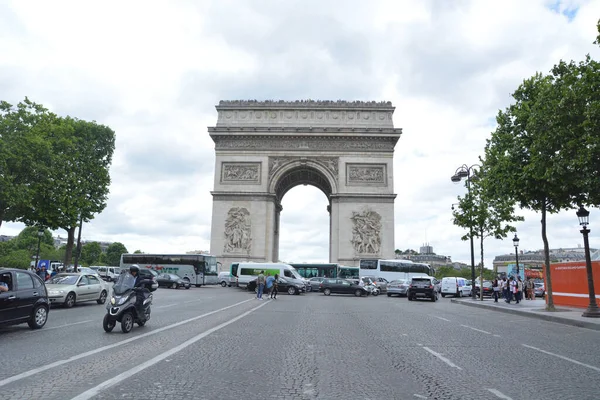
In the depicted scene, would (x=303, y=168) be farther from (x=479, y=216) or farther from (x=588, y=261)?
(x=588, y=261)

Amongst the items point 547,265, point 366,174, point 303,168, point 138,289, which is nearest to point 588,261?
point 547,265

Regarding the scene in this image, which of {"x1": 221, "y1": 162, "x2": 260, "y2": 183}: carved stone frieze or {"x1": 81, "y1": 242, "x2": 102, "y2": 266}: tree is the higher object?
{"x1": 221, "y1": 162, "x2": 260, "y2": 183}: carved stone frieze

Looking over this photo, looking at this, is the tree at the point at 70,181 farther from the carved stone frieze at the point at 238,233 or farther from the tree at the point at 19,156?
the carved stone frieze at the point at 238,233

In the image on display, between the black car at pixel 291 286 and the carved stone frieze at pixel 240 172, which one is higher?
the carved stone frieze at pixel 240 172

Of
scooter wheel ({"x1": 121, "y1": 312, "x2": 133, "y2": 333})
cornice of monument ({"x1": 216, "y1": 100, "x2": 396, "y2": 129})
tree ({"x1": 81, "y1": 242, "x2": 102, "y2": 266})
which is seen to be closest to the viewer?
scooter wheel ({"x1": 121, "y1": 312, "x2": 133, "y2": 333})

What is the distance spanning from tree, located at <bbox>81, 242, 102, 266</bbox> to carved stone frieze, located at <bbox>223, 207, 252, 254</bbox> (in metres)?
66.7

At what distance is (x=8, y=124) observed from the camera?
23.7 m

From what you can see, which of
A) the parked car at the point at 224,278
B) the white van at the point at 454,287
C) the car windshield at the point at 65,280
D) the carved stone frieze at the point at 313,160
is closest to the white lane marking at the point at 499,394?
the car windshield at the point at 65,280

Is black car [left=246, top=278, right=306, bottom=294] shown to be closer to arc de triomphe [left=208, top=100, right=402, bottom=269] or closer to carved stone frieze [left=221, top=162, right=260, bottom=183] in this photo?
arc de triomphe [left=208, top=100, right=402, bottom=269]

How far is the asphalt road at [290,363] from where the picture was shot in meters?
5.30

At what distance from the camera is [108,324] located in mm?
10234

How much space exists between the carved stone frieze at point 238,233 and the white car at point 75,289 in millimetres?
25193

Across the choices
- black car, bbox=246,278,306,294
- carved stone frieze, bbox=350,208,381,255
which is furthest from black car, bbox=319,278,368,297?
carved stone frieze, bbox=350,208,381,255

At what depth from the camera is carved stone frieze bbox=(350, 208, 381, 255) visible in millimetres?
45938
